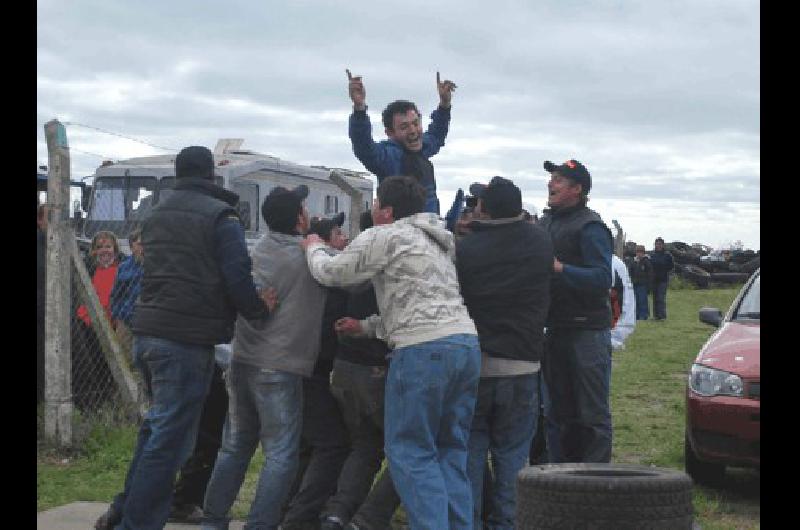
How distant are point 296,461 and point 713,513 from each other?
9.27ft

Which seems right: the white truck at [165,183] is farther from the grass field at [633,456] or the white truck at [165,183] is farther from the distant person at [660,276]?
the distant person at [660,276]

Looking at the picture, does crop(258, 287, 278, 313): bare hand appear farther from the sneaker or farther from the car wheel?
the car wheel

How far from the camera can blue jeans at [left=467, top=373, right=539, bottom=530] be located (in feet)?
19.7

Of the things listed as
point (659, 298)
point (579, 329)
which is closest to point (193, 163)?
point (579, 329)

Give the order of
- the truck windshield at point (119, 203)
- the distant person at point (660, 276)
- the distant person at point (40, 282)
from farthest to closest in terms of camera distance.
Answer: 1. the distant person at point (660, 276)
2. the truck windshield at point (119, 203)
3. the distant person at point (40, 282)

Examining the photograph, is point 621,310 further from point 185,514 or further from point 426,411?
point 185,514

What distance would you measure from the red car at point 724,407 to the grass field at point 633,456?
0.30m

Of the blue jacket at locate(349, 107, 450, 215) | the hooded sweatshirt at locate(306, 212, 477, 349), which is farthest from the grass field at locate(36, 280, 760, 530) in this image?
the blue jacket at locate(349, 107, 450, 215)

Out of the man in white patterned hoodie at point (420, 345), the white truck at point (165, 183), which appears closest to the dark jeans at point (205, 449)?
the man in white patterned hoodie at point (420, 345)

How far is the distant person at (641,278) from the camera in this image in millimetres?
26875

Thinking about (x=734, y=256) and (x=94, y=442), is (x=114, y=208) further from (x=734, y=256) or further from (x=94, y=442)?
(x=734, y=256)

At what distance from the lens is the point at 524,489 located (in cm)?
475
